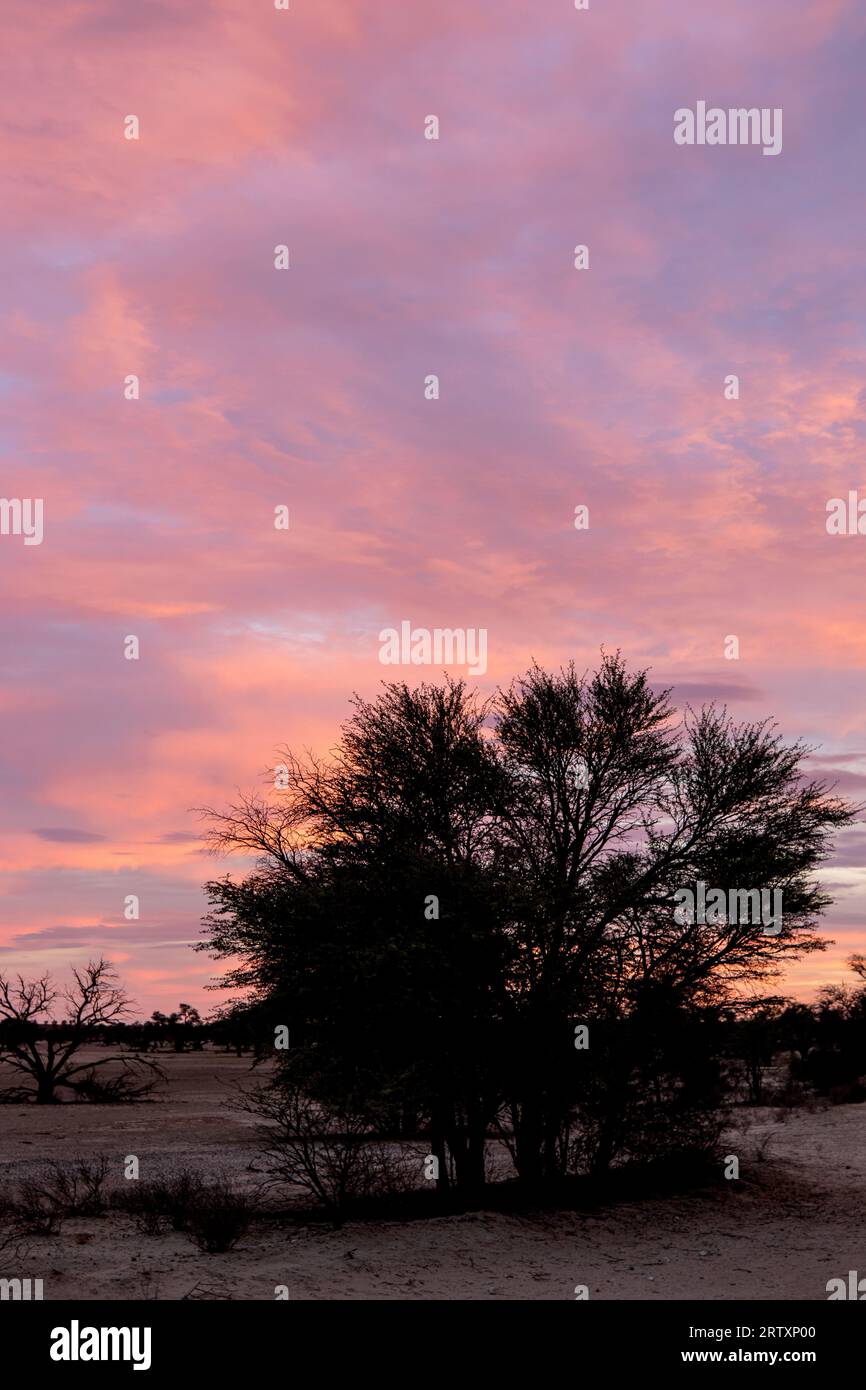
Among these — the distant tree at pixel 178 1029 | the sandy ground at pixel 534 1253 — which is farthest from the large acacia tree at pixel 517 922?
the distant tree at pixel 178 1029

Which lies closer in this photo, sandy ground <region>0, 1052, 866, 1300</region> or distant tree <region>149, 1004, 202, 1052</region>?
sandy ground <region>0, 1052, 866, 1300</region>

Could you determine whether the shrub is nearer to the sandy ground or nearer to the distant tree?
the sandy ground

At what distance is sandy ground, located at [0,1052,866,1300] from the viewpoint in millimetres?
14672

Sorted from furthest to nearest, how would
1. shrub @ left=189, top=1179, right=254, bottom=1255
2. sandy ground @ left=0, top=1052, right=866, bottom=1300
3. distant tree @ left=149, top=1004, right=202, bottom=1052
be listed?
distant tree @ left=149, top=1004, right=202, bottom=1052, shrub @ left=189, top=1179, right=254, bottom=1255, sandy ground @ left=0, top=1052, right=866, bottom=1300

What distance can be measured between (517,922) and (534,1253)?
509 centimetres

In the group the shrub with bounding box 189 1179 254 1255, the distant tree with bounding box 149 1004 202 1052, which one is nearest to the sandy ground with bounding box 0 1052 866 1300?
the shrub with bounding box 189 1179 254 1255

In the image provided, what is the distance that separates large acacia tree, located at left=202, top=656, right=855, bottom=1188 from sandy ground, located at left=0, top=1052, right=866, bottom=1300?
72.2 inches

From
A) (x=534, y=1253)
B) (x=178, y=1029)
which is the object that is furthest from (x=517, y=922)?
(x=178, y=1029)

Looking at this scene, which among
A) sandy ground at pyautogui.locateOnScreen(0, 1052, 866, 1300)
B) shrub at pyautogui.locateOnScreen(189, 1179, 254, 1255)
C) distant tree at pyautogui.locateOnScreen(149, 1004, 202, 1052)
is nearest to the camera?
sandy ground at pyautogui.locateOnScreen(0, 1052, 866, 1300)

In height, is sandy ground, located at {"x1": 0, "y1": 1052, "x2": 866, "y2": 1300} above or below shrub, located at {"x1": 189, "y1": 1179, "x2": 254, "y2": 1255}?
below
